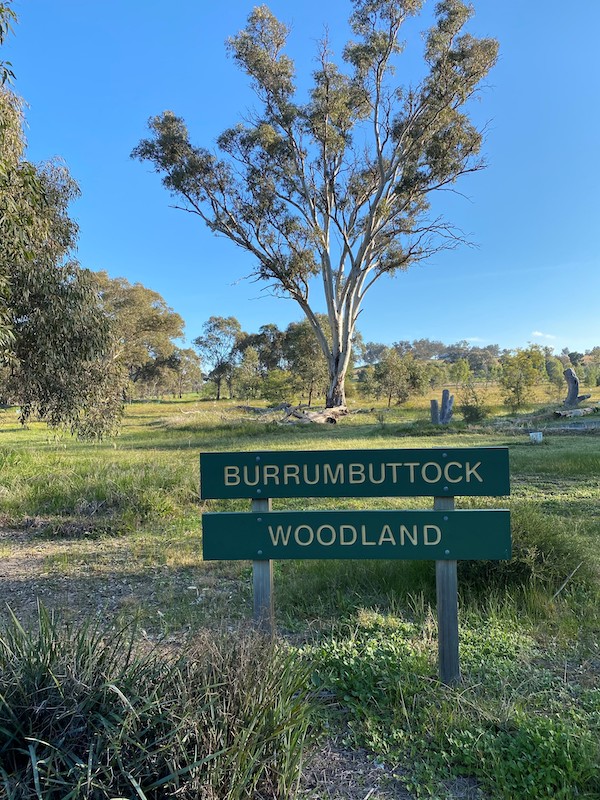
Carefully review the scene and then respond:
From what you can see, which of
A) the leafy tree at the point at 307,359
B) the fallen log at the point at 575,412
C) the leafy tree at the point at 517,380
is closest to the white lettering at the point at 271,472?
the fallen log at the point at 575,412

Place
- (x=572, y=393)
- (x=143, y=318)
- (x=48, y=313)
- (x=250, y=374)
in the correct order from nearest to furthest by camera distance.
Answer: (x=48, y=313) < (x=572, y=393) < (x=143, y=318) < (x=250, y=374)

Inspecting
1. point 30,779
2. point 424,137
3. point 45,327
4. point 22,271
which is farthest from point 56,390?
point 424,137

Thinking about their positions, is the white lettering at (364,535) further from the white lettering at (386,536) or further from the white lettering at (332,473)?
the white lettering at (332,473)

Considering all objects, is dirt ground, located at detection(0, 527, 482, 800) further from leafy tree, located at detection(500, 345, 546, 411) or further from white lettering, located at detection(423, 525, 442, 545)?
leafy tree, located at detection(500, 345, 546, 411)

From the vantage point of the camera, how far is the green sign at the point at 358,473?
263cm

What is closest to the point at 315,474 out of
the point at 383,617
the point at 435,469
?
the point at 435,469

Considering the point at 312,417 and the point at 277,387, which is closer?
the point at 312,417

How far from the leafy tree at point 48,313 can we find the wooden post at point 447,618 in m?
4.47

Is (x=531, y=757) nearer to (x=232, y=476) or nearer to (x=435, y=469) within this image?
(x=435, y=469)

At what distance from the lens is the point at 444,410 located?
67.3 ft

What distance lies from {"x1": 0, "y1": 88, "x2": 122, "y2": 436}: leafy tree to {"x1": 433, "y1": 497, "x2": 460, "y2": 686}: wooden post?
14.7ft

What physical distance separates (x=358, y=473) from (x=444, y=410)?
18583 millimetres

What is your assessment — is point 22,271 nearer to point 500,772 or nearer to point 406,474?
point 406,474

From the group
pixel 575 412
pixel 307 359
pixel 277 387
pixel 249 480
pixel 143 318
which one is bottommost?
pixel 575 412
